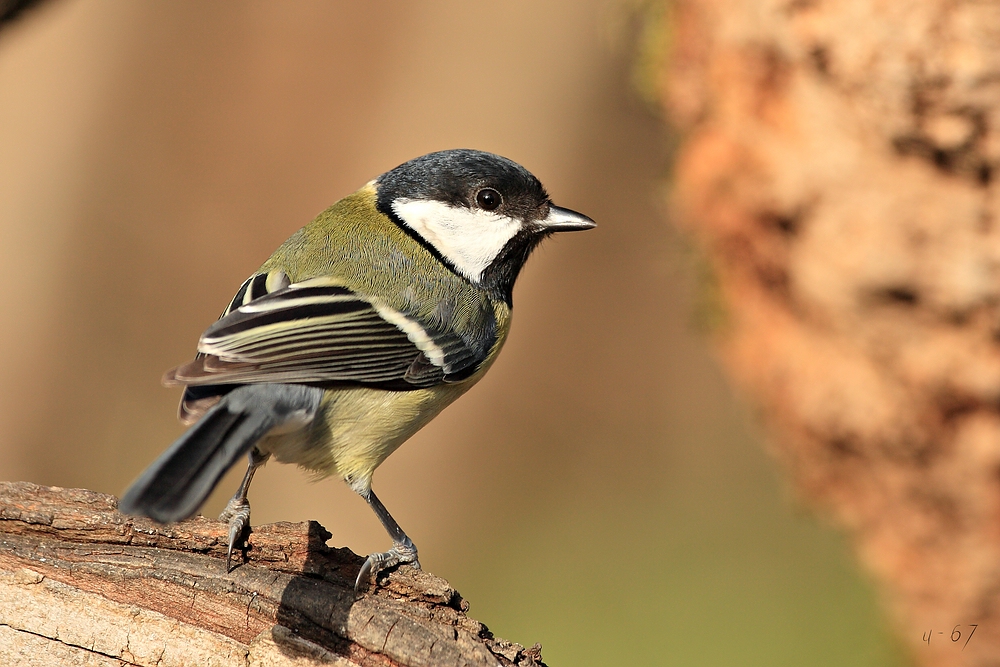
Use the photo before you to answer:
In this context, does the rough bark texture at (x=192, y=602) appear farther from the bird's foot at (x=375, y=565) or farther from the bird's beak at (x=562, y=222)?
the bird's beak at (x=562, y=222)

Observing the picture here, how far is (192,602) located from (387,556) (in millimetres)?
430

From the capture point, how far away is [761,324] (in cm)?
386

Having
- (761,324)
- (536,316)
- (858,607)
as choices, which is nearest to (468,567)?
(536,316)

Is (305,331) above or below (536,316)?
below

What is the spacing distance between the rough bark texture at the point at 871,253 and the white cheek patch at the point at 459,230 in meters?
1.24

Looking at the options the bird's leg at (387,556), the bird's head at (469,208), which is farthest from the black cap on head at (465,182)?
the bird's leg at (387,556)

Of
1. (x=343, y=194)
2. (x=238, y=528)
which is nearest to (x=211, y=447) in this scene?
(x=238, y=528)

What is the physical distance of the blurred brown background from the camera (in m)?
5.41

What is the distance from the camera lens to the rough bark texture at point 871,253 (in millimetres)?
2809

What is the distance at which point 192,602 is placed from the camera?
1955mm

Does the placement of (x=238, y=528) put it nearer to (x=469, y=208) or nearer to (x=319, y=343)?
(x=319, y=343)

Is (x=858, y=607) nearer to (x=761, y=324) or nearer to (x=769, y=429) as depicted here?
(x=769, y=429)

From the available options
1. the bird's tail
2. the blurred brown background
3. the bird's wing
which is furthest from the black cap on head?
the blurred brown background

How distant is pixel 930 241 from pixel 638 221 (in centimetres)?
307
